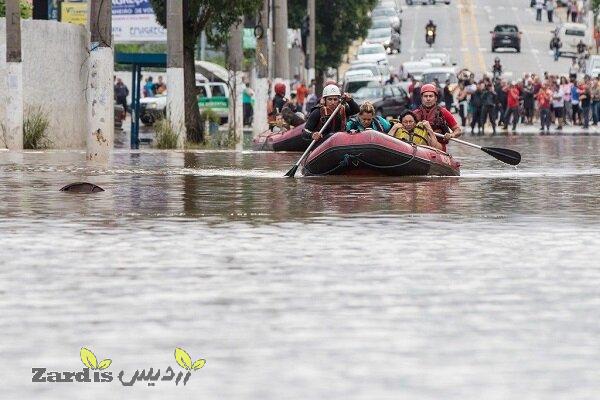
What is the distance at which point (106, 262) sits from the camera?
1372 centimetres

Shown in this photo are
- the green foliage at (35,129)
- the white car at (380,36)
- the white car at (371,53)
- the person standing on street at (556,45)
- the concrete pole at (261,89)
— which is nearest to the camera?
the green foliage at (35,129)

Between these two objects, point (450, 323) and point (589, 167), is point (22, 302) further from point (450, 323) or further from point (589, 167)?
point (589, 167)

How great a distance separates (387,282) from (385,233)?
4.00 metres

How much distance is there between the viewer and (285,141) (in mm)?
39531

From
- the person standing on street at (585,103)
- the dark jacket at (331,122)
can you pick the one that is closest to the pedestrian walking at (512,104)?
the person standing on street at (585,103)

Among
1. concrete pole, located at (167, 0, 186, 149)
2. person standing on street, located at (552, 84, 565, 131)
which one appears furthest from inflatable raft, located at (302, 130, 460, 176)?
person standing on street, located at (552, 84, 565, 131)

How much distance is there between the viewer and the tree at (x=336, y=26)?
83.6 meters

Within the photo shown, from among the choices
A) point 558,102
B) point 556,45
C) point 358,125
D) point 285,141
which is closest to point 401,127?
point 358,125

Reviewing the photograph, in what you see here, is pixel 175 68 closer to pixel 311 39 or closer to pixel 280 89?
pixel 280 89

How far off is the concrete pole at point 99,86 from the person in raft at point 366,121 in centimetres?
623

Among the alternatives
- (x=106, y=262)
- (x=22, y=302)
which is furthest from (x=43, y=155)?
(x=22, y=302)

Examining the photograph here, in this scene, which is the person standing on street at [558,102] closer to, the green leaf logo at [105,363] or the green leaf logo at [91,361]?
the green leaf logo at [91,361]

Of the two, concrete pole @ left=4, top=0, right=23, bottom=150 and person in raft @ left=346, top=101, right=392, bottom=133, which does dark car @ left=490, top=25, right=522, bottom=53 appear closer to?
concrete pole @ left=4, top=0, right=23, bottom=150

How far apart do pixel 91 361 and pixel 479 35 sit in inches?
4789
